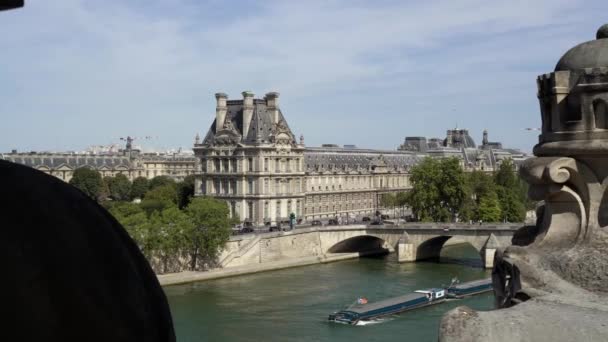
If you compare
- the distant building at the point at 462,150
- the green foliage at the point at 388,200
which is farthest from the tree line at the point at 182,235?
the distant building at the point at 462,150

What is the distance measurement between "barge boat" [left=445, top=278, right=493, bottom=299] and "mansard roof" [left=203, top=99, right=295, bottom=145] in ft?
78.6

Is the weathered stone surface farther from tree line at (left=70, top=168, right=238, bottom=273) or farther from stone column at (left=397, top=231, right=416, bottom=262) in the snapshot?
stone column at (left=397, top=231, right=416, bottom=262)

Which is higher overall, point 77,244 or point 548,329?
point 77,244

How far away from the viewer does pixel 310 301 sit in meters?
26.4

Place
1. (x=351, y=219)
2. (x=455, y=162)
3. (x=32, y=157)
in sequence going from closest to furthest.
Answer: (x=455, y=162) < (x=351, y=219) < (x=32, y=157)

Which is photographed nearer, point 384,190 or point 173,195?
point 173,195

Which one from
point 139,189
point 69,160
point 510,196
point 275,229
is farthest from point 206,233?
point 69,160

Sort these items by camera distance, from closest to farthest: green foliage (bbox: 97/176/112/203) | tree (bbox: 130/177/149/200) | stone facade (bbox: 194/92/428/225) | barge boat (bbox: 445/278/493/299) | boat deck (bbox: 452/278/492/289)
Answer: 1. barge boat (bbox: 445/278/493/299)
2. boat deck (bbox: 452/278/492/289)
3. stone facade (bbox: 194/92/428/225)
4. green foliage (bbox: 97/176/112/203)
5. tree (bbox: 130/177/149/200)

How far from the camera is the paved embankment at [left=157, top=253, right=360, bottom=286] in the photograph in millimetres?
30562

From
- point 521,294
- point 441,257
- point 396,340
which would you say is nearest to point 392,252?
point 441,257

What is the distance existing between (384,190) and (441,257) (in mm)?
24263

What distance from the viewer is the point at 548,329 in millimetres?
2793

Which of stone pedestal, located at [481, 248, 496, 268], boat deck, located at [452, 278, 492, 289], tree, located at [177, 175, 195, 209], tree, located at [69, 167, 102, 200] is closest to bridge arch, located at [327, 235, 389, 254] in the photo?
stone pedestal, located at [481, 248, 496, 268]

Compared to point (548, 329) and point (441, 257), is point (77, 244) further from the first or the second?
point (441, 257)
